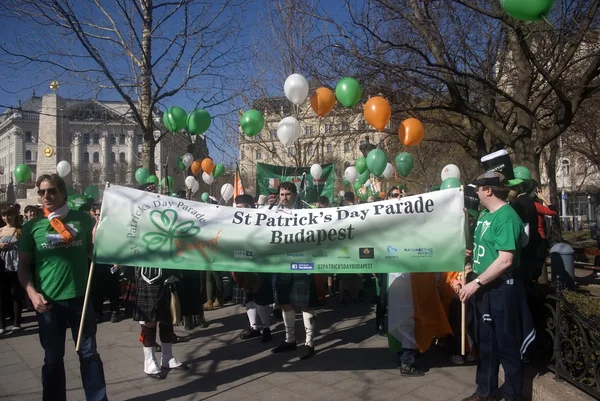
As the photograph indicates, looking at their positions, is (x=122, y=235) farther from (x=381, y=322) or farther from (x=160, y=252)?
(x=381, y=322)

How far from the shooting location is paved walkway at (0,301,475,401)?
171 inches

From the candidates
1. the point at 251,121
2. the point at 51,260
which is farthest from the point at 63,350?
the point at 251,121

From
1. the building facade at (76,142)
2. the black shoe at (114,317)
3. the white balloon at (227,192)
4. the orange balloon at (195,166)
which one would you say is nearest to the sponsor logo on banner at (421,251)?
the black shoe at (114,317)

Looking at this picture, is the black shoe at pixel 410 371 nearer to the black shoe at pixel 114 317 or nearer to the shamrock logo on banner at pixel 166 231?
the shamrock logo on banner at pixel 166 231

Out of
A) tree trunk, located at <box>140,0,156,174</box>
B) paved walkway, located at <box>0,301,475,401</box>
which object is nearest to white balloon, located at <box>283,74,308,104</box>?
tree trunk, located at <box>140,0,156,174</box>

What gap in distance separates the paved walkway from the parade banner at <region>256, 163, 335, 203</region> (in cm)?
432

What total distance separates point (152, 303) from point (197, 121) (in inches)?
187

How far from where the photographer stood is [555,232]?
1399 cm

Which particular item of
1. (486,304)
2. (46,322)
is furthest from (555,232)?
(46,322)

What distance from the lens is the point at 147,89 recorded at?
33.8 ft

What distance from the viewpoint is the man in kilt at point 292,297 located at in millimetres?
5336

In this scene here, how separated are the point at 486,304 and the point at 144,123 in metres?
8.33

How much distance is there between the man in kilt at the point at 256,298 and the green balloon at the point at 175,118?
110 inches

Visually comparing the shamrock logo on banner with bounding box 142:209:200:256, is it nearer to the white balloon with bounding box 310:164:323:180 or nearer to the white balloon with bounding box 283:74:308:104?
the white balloon with bounding box 283:74:308:104
